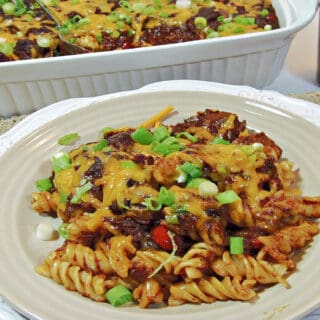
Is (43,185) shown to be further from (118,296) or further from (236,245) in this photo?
(236,245)

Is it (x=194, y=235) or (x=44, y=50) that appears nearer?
(x=194, y=235)

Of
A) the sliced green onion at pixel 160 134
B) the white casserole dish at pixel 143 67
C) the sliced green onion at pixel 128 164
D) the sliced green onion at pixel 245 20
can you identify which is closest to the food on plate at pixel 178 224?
the sliced green onion at pixel 128 164

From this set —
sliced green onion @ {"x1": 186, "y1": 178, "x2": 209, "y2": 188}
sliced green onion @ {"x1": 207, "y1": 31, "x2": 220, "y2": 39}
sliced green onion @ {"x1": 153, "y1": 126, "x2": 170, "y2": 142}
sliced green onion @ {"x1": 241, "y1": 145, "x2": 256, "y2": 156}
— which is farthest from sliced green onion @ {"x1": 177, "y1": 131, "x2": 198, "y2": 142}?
sliced green onion @ {"x1": 207, "y1": 31, "x2": 220, "y2": 39}

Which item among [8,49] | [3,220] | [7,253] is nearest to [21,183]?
[3,220]

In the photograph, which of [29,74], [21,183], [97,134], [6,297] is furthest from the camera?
[29,74]

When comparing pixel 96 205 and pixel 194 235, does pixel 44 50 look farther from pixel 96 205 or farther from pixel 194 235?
pixel 194 235

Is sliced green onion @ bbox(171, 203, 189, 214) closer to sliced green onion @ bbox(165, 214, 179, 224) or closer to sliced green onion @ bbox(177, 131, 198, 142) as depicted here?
sliced green onion @ bbox(165, 214, 179, 224)

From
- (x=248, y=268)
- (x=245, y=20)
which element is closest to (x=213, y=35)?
(x=245, y=20)
